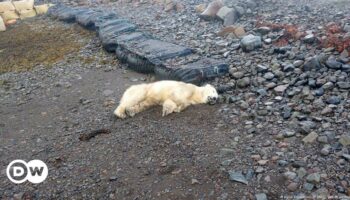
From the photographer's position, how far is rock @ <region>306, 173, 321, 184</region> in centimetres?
406

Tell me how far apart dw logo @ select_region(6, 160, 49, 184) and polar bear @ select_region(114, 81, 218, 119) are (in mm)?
1469

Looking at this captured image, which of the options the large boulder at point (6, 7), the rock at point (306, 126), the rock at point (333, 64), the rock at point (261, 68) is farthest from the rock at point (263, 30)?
the large boulder at point (6, 7)

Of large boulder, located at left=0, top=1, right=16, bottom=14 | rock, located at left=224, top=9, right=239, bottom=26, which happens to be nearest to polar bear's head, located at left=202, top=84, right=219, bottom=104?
rock, located at left=224, top=9, right=239, bottom=26

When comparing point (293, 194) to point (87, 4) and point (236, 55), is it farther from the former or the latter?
point (87, 4)

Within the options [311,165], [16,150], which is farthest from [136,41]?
[311,165]

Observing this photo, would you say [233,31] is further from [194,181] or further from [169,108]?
[194,181]

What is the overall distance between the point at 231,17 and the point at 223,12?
0.34 m

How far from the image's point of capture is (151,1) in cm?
1395

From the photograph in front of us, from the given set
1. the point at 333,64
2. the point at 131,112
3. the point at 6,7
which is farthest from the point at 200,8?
the point at 6,7

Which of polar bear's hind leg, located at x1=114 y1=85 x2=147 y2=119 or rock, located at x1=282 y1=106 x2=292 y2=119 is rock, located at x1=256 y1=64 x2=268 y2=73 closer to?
rock, located at x1=282 y1=106 x2=292 y2=119

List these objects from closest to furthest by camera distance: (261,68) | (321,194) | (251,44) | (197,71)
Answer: (321,194) < (261,68) < (197,71) < (251,44)

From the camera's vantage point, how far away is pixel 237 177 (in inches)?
169

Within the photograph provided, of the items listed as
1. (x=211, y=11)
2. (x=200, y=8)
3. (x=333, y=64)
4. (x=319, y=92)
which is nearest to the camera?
(x=319, y=92)

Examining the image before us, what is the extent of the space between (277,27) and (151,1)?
658 centimetres
